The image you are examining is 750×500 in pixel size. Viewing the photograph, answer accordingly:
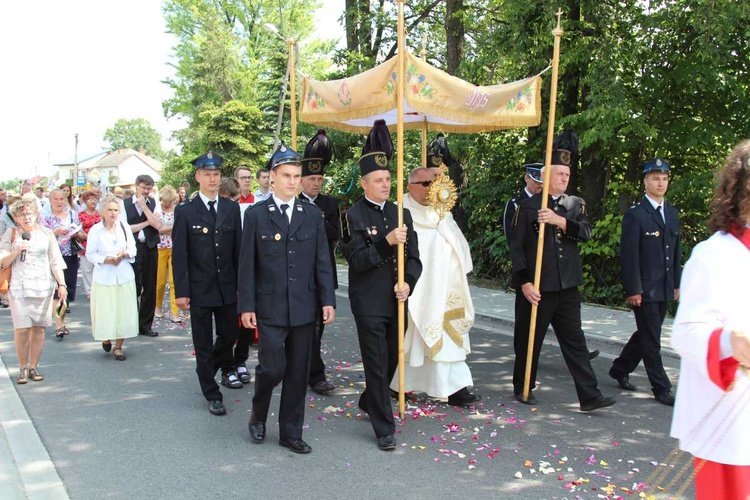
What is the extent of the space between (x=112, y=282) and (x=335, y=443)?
4.12 meters

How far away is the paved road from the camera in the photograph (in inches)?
170

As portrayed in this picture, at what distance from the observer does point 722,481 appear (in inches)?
98.0

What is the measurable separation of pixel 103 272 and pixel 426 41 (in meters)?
13.8

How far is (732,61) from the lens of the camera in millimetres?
9672

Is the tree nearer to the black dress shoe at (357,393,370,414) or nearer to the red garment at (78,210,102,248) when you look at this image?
the red garment at (78,210,102,248)

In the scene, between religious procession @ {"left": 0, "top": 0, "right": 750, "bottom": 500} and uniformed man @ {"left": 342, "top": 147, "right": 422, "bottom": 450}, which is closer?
religious procession @ {"left": 0, "top": 0, "right": 750, "bottom": 500}

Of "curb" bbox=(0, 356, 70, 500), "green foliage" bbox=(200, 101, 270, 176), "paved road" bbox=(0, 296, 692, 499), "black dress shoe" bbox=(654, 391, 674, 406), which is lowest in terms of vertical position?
"curb" bbox=(0, 356, 70, 500)

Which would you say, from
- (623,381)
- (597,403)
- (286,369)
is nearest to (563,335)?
(597,403)

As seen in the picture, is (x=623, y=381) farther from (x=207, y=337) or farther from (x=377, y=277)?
Answer: (x=207, y=337)

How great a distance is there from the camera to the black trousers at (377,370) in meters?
5.00

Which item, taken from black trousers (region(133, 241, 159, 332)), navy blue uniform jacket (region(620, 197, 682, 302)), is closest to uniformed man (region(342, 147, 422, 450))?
navy blue uniform jacket (region(620, 197, 682, 302))

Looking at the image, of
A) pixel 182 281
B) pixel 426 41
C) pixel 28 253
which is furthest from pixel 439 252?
pixel 426 41

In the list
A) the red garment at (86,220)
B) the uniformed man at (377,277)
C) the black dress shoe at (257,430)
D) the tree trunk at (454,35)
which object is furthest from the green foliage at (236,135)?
the black dress shoe at (257,430)

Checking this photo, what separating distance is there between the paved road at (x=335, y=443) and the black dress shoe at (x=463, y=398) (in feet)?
0.29
